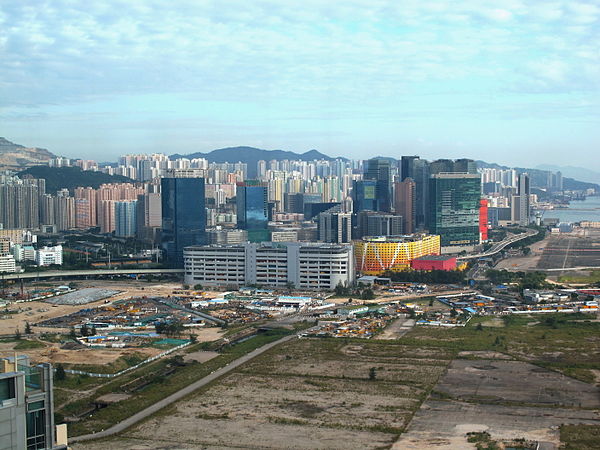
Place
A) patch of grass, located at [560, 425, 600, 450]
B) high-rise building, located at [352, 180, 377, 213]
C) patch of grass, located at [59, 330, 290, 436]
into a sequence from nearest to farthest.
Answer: patch of grass, located at [560, 425, 600, 450], patch of grass, located at [59, 330, 290, 436], high-rise building, located at [352, 180, 377, 213]

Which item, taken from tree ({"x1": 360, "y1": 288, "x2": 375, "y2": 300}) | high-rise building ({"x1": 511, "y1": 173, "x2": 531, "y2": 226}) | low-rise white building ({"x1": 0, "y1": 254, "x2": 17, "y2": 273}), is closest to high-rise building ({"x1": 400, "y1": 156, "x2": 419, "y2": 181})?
high-rise building ({"x1": 511, "y1": 173, "x2": 531, "y2": 226})

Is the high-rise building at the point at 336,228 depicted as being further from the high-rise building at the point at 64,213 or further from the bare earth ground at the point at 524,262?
the high-rise building at the point at 64,213

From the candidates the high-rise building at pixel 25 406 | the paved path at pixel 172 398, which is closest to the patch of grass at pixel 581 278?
the paved path at pixel 172 398

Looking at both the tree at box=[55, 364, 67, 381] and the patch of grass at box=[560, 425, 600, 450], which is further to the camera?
the tree at box=[55, 364, 67, 381]

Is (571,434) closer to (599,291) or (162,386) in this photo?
(162,386)

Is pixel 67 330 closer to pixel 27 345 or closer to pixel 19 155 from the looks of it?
pixel 27 345

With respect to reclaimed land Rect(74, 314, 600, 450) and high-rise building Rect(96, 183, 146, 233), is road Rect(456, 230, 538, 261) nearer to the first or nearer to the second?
reclaimed land Rect(74, 314, 600, 450)

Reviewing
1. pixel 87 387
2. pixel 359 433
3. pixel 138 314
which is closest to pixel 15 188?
pixel 138 314
